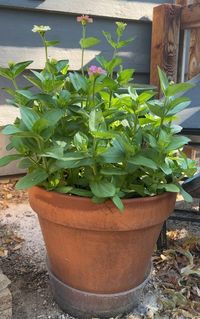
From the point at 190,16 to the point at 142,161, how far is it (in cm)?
143

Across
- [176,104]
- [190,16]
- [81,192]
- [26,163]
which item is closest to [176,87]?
[176,104]

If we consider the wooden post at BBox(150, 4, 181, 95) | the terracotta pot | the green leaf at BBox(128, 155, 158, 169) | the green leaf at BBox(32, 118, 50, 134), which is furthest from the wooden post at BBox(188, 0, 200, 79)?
the green leaf at BBox(32, 118, 50, 134)

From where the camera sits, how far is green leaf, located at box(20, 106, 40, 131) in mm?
916

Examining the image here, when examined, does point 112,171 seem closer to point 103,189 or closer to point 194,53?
point 103,189

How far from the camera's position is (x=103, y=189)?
93cm

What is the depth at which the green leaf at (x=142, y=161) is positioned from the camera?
0.92 meters

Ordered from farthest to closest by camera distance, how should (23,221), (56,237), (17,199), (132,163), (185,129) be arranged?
(17,199)
(23,221)
(185,129)
(56,237)
(132,163)

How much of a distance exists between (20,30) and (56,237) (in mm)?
1303

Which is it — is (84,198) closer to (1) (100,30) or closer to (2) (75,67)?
(2) (75,67)

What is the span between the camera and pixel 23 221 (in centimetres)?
183

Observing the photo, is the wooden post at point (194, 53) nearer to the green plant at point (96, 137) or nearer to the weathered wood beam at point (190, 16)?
the weathered wood beam at point (190, 16)

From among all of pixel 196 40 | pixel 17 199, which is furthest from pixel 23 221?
pixel 196 40

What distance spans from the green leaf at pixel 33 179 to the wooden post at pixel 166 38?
55.6 inches

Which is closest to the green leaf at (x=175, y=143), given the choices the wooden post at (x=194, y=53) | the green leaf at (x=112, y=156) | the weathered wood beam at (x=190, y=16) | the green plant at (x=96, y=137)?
the green plant at (x=96, y=137)
